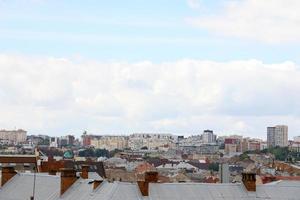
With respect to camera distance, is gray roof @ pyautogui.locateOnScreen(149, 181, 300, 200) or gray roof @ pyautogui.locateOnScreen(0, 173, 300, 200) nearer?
gray roof @ pyautogui.locateOnScreen(0, 173, 300, 200)

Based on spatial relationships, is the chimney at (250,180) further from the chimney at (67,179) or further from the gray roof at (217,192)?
the chimney at (67,179)

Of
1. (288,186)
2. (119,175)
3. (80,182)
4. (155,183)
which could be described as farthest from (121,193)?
(119,175)

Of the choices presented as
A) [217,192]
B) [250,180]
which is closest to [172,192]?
[217,192]

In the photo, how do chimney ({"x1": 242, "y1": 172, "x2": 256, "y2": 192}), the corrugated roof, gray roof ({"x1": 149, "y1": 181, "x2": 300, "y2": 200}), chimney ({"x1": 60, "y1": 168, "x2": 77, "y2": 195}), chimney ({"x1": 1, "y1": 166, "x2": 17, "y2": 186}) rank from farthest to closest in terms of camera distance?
chimney ({"x1": 1, "y1": 166, "x2": 17, "y2": 186})
the corrugated roof
chimney ({"x1": 60, "y1": 168, "x2": 77, "y2": 195})
chimney ({"x1": 242, "y1": 172, "x2": 256, "y2": 192})
gray roof ({"x1": 149, "y1": 181, "x2": 300, "y2": 200})

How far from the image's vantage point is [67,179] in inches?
2281

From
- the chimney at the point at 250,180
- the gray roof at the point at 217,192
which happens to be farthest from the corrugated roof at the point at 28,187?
the chimney at the point at 250,180

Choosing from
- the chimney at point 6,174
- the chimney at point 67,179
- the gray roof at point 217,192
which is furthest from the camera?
the chimney at point 6,174

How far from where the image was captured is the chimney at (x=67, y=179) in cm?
5788

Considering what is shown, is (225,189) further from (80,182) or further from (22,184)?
(22,184)

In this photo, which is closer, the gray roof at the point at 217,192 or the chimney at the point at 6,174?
the gray roof at the point at 217,192

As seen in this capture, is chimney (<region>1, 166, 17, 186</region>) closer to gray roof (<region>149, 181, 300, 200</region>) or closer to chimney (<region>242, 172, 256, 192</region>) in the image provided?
gray roof (<region>149, 181, 300, 200</region>)

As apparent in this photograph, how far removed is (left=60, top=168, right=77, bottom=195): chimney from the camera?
57.9 m

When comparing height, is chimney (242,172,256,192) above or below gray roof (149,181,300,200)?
above

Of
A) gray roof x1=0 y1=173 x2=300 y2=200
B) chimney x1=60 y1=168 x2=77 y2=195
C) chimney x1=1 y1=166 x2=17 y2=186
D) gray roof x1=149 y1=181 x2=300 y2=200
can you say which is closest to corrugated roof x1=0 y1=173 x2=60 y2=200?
gray roof x1=0 y1=173 x2=300 y2=200
